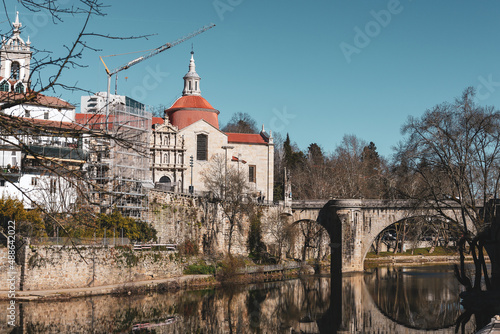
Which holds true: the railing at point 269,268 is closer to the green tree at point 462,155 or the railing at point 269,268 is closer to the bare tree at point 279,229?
the bare tree at point 279,229

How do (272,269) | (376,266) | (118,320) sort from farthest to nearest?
(376,266) < (272,269) < (118,320)

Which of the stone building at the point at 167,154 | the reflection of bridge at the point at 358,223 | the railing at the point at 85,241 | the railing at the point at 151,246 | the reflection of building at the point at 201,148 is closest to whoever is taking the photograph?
the railing at the point at 85,241

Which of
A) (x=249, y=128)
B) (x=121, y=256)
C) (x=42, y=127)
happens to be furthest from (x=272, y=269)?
(x=249, y=128)

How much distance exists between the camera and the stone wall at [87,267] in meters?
34.5

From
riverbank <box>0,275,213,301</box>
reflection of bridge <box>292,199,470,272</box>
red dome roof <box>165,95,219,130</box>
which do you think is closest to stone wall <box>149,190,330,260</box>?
reflection of bridge <box>292,199,470,272</box>

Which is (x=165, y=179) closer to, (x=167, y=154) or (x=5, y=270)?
(x=167, y=154)

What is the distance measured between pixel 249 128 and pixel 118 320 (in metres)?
85.5

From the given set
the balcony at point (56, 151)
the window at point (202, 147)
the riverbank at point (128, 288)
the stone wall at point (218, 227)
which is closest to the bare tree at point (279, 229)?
the stone wall at point (218, 227)

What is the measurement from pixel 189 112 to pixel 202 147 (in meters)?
5.60

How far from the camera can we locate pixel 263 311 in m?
33.9

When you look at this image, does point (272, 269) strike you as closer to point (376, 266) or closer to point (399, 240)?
point (376, 266)

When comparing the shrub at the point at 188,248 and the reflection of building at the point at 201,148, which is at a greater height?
the reflection of building at the point at 201,148

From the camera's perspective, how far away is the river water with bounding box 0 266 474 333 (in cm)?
2761

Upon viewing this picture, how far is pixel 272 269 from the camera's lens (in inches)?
2056
